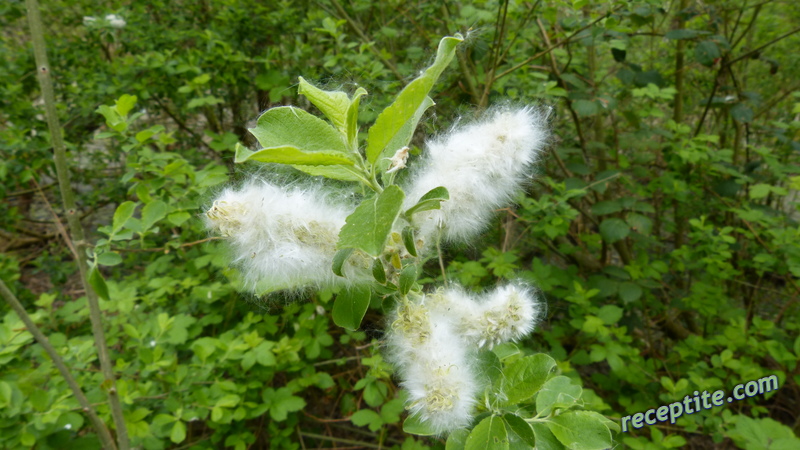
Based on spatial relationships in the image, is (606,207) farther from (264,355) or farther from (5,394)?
(5,394)

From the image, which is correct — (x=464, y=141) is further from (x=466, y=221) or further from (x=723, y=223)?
(x=723, y=223)

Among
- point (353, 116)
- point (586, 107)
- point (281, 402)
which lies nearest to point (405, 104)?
point (353, 116)

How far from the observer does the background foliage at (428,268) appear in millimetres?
1531

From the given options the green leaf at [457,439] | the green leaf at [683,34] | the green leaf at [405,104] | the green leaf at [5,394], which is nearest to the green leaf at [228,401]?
the green leaf at [5,394]

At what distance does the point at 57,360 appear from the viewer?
1205mm

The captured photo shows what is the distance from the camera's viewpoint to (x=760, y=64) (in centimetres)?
338

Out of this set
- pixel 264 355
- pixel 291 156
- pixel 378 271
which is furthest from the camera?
pixel 264 355

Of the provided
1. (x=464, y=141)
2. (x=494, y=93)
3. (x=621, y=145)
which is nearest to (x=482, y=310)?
(x=464, y=141)

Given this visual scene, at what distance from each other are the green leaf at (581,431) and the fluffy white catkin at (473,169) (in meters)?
0.35

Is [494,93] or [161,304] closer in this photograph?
[161,304]

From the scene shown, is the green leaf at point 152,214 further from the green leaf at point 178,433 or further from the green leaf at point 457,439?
the green leaf at point 457,439

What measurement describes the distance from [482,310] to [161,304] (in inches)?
67.6

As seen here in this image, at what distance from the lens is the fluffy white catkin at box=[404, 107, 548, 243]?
27.4 inches

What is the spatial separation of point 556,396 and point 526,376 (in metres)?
0.11
